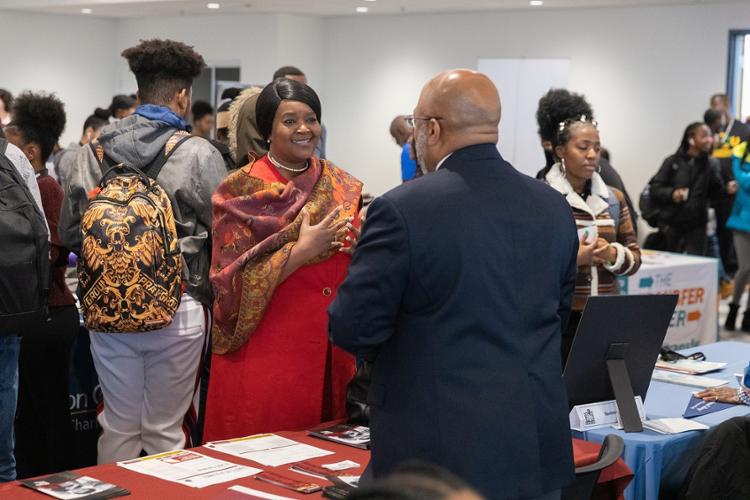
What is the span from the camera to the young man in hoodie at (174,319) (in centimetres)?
328

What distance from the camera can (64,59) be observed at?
16.2 meters

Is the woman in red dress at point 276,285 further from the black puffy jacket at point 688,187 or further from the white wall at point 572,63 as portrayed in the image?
the white wall at point 572,63

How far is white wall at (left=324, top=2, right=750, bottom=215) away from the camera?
11992mm

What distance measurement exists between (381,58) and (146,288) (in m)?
11.9

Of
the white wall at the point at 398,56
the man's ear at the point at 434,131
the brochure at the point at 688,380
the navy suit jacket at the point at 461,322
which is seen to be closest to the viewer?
the navy suit jacket at the point at 461,322

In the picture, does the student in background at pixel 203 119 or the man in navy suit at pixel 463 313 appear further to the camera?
the student in background at pixel 203 119

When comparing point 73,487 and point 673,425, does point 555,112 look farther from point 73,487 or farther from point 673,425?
point 73,487

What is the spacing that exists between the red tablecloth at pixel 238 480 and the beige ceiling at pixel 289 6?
10063mm

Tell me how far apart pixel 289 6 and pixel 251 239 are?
11065 millimetres

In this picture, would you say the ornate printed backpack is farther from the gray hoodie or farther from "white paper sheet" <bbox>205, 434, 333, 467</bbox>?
"white paper sheet" <bbox>205, 434, 333, 467</bbox>

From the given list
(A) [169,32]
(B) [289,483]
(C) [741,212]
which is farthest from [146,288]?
(A) [169,32]

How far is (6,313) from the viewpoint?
2.89 m

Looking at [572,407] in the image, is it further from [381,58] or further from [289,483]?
[381,58]

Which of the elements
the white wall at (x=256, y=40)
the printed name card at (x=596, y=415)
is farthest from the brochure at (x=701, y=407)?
the white wall at (x=256, y=40)
